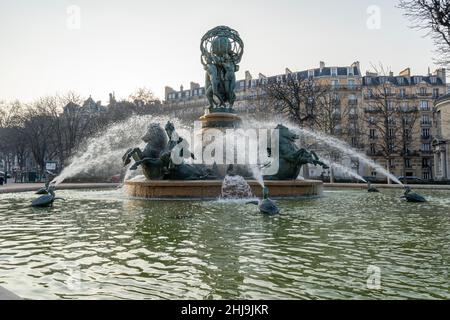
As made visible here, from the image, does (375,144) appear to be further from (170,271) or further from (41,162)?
(170,271)

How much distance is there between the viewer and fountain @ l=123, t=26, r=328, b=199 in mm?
16797

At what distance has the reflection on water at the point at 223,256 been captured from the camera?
470cm

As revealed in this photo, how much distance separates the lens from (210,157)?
69.5ft

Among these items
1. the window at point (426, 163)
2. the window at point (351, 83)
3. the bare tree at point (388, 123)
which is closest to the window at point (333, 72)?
the window at point (351, 83)

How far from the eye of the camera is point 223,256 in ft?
20.7

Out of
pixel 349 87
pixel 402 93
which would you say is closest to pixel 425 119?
pixel 402 93

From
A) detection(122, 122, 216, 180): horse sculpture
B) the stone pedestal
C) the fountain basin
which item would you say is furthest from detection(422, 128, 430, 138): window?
detection(122, 122, 216, 180): horse sculpture

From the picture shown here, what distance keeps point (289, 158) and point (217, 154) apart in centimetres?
423

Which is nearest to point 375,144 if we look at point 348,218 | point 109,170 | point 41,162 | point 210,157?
point 109,170

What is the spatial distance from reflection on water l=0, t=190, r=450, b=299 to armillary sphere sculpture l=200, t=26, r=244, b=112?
46.7 feet

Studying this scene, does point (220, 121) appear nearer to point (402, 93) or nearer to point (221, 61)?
point (221, 61)

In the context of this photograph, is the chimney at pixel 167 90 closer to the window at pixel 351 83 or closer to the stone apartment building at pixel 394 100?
the stone apartment building at pixel 394 100

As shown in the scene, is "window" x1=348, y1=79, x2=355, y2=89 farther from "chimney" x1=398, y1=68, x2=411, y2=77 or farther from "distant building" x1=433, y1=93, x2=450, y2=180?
"distant building" x1=433, y1=93, x2=450, y2=180
